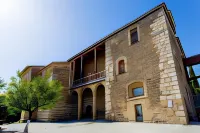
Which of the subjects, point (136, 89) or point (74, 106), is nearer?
point (136, 89)

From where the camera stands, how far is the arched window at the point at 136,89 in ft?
34.1

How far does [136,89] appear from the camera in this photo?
422 inches

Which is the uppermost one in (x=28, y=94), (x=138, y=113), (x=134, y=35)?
(x=134, y=35)

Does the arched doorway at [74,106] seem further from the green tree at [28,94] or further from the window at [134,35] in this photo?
the window at [134,35]

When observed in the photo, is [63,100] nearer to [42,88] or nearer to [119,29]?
[42,88]

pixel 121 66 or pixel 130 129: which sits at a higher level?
pixel 121 66

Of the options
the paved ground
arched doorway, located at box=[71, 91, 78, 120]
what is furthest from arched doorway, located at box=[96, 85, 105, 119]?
the paved ground

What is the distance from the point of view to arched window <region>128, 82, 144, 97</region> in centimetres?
1040

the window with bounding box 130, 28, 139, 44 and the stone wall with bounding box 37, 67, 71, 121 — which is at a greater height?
the window with bounding box 130, 28, 139, 44

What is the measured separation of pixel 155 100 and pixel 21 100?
8732mm

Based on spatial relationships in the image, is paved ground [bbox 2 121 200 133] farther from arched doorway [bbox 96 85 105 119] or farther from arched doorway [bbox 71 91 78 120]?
arched doorway [bbox 71 91 78 120]

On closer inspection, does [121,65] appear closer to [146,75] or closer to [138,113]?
[146,75]

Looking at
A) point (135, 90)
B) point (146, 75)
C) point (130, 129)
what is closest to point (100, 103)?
point (135, 90)

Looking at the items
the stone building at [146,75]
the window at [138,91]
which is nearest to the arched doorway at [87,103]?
the stone building at [146,75]
